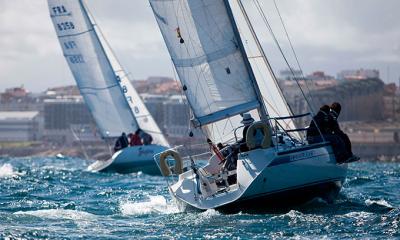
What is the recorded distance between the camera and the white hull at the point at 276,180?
17.6 m

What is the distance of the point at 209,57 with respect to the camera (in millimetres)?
19391

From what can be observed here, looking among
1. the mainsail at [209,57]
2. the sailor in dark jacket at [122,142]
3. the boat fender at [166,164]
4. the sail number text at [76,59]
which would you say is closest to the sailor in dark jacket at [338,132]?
the mainsail at [209,57]

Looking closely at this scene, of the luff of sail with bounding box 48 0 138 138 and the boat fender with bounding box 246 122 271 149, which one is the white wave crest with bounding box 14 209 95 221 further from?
the luff of sail with bounding box 48 0 138 138

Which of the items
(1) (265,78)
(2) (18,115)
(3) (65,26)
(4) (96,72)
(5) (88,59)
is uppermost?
(3) (65,26)

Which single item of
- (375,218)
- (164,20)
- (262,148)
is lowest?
(375,218)

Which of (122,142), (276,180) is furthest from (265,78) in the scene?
(122,142)

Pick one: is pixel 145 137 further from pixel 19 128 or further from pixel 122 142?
pixel 19 128

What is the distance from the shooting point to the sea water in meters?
15.8

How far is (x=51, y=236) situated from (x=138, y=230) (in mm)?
1308

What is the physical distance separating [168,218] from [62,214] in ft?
5.63

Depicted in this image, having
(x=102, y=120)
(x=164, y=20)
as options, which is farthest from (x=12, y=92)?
(x=164, y=20)

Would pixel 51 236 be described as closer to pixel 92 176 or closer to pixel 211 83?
pixel 211 83

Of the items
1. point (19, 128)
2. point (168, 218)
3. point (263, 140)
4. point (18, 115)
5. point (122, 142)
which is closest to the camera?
point (263, 140)

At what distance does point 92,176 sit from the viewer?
33.2m
